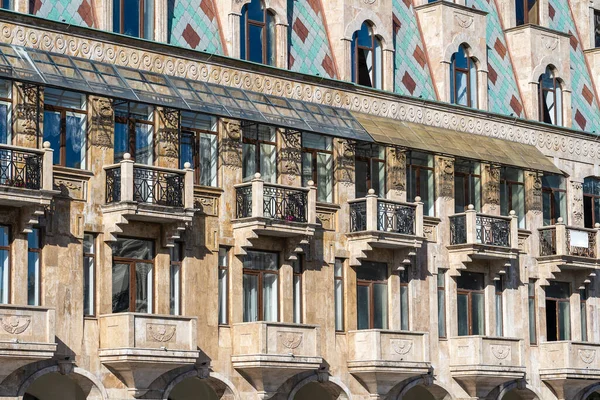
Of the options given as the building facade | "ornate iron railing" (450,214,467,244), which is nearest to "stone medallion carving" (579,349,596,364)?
the building facade

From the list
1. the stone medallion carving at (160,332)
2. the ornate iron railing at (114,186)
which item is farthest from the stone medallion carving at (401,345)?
the ornate iron railing at (114,186)

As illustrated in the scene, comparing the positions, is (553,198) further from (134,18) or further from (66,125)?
(66,125)

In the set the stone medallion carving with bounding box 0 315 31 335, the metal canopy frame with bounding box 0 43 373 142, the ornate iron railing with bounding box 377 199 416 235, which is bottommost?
the stone medallion carving with bounding box 0 315 31 335

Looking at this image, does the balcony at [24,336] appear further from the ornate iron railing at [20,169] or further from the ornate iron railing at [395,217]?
the ornate iron railing at [395,217]

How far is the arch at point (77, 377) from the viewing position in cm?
3909

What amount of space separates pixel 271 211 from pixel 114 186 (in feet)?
16.1

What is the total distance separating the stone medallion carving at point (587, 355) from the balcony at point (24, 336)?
20.5 metres

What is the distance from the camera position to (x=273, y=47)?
155ft

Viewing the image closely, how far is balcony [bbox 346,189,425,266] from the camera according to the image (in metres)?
46.3

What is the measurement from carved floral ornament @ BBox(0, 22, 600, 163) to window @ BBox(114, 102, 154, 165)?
4.24 feet

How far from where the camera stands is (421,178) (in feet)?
164

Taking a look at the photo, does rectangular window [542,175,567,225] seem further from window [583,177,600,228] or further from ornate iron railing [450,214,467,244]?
ornate iron railing [450,214,467,244]

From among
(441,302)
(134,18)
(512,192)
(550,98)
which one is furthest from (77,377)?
(550,98)

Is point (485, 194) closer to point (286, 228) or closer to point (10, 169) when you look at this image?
point (286, 228)
